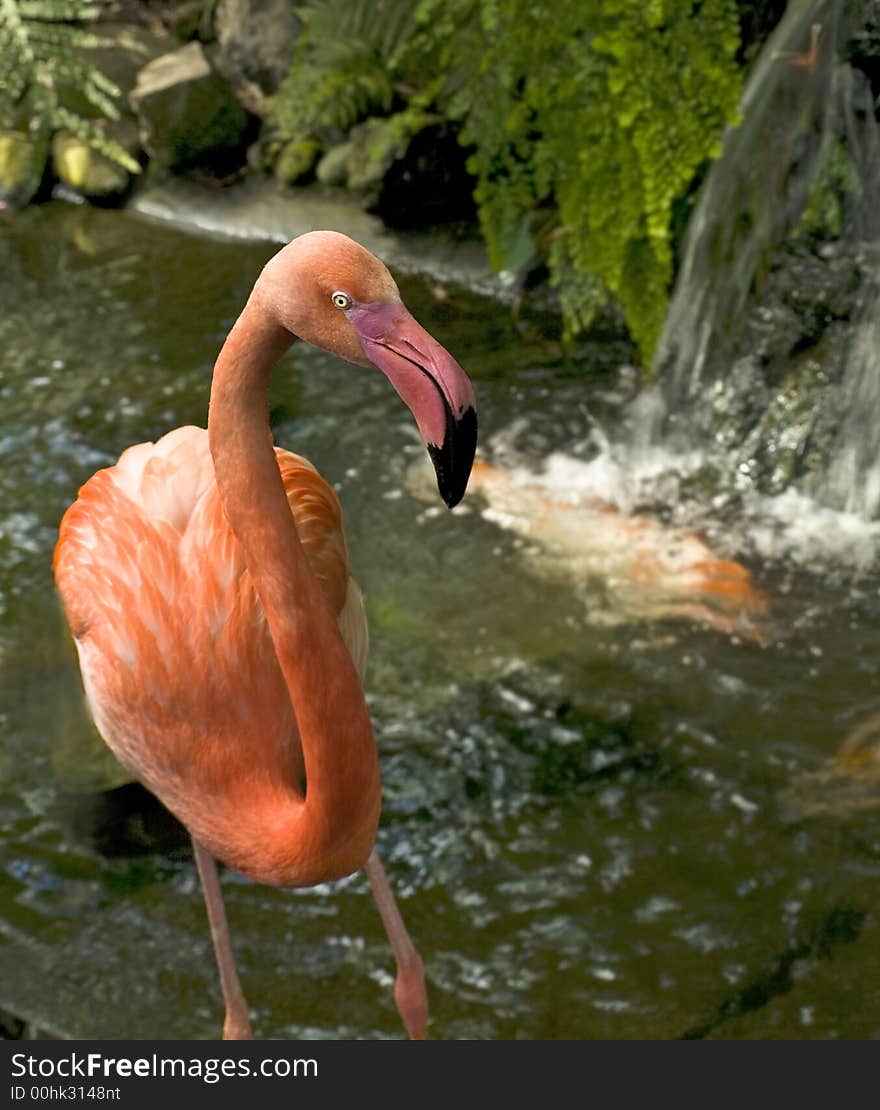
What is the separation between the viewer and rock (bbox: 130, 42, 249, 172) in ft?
25.2

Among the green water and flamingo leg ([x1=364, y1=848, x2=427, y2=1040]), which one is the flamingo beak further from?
the green water

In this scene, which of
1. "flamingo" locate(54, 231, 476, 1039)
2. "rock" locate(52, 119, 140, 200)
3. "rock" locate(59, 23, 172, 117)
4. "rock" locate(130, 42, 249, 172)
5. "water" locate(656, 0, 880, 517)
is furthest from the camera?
"rock" locate(59, 23, 172, 117)

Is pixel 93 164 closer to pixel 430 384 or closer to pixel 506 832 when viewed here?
pixel 506 832

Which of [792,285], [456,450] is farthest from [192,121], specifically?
[456,450]

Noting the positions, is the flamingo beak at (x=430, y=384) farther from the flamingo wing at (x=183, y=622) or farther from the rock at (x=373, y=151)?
the rock at (x=373, y=151)

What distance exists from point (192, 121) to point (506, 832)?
538cm

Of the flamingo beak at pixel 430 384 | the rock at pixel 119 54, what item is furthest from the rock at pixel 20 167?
the flamingo beak at pixel 430 384

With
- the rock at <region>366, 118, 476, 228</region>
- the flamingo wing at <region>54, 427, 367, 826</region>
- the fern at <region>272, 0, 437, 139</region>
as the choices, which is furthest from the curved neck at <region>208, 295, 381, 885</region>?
the rock at <region>366, 118, 476, 228</region>

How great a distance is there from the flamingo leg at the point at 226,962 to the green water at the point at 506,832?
5.7 inches

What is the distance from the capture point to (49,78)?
7750 mm

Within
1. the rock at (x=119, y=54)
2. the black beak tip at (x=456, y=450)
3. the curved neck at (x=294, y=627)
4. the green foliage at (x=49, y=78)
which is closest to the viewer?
the black beak tip at (x=456, y=450)

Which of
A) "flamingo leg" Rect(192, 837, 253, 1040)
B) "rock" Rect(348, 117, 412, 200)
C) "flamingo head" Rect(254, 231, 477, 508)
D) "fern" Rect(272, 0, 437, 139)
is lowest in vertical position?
"flamingo leg" Rect(192, 837, 253, 1040)

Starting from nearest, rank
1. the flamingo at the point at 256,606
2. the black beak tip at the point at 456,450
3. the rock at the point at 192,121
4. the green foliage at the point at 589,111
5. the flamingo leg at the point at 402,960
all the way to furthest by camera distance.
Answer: the black beak tip at the point at 456,450
the flamingo at the point at 256,606
the flamingo leg at the point at 402,960
the green foliage at the point at 589,111
the rock at the point at 192,121

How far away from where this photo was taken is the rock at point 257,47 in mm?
7730
